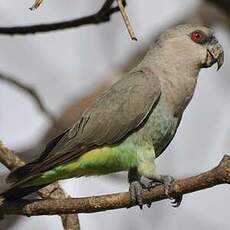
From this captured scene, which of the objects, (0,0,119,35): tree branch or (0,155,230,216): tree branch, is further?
(0,0,119,35): tree branch

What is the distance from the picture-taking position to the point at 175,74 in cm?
491

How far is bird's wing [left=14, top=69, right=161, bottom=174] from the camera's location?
4508 millimetres

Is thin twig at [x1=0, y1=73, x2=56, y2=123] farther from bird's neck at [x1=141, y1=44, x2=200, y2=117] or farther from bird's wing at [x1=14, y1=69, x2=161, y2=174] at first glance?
bird's neck at [x1=141, y1=44, x2=200, y2=117]

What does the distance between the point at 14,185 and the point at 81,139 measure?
2.16ft

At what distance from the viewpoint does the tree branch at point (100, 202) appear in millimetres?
3361

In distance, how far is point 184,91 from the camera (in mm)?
4859

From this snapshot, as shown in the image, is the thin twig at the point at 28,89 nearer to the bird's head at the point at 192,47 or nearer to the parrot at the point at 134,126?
the parrot at the point at 134,126

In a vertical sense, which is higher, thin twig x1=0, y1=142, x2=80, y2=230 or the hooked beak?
the hooked beak

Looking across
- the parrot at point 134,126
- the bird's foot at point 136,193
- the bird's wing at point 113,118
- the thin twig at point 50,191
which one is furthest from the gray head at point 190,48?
the thin twig at point 50,191

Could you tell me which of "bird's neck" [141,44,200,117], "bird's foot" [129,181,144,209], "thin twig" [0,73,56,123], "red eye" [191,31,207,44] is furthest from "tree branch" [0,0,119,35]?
"bird's foot" [129,181,144,209]

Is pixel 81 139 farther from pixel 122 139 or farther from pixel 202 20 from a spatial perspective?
pixel 202 20

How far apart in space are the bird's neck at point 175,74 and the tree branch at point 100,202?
973 millimetres

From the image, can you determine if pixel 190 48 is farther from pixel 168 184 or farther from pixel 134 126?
pixel 168 184

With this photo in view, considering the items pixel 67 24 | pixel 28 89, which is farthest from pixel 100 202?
pixel 28 89
